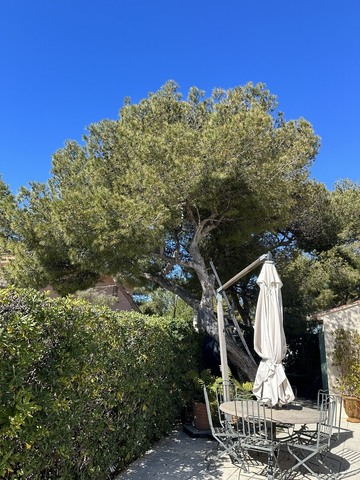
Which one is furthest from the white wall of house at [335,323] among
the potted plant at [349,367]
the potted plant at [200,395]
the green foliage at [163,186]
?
the potted plant at [200,395]

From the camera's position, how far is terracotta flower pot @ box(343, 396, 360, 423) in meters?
8.95

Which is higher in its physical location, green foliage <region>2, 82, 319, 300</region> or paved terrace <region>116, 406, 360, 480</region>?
green foliage <region>2, 82, 319, 300</region>

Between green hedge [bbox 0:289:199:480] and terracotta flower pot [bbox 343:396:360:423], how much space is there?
5377 millimetres

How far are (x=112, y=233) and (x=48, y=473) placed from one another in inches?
228

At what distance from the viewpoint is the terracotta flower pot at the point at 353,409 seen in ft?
29.4

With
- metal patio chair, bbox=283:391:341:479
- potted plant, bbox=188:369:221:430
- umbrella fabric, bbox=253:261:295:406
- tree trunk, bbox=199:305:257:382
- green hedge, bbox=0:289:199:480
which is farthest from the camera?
tree trunk, bbox=199:305:257:382

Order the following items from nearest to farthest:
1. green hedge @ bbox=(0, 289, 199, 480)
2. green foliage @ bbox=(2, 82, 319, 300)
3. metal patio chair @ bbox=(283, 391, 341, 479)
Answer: green hedge @ bbox=(0, 289, 199, 480) → metal patio chair @ bbox=(283, 391, 341, 479) → green foliage @ bbox=(2, 82, 319, 300)

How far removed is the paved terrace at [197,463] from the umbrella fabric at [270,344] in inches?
46.0

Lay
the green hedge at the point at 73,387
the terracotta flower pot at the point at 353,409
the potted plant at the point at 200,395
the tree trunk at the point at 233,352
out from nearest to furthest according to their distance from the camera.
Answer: the green hedge at the point at 73,387, the potted plant at the point at 200,395, the terracotta flower pot at the point at 353,409, the tree trunk at the point at 233,352

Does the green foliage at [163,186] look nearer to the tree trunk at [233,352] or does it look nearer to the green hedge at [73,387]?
the tree trunk at [233,352]

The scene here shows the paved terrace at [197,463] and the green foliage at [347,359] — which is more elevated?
the green foliage at [347,359]

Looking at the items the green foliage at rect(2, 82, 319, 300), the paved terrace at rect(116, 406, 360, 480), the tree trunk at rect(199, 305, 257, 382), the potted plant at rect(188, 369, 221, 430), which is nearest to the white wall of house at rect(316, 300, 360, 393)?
the tree trunk at rect(199, 305, 257, 382)

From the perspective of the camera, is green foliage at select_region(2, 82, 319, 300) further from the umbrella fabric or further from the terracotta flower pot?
the terracotta flower pot

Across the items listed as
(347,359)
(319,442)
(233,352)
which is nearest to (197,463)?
(319,442)
